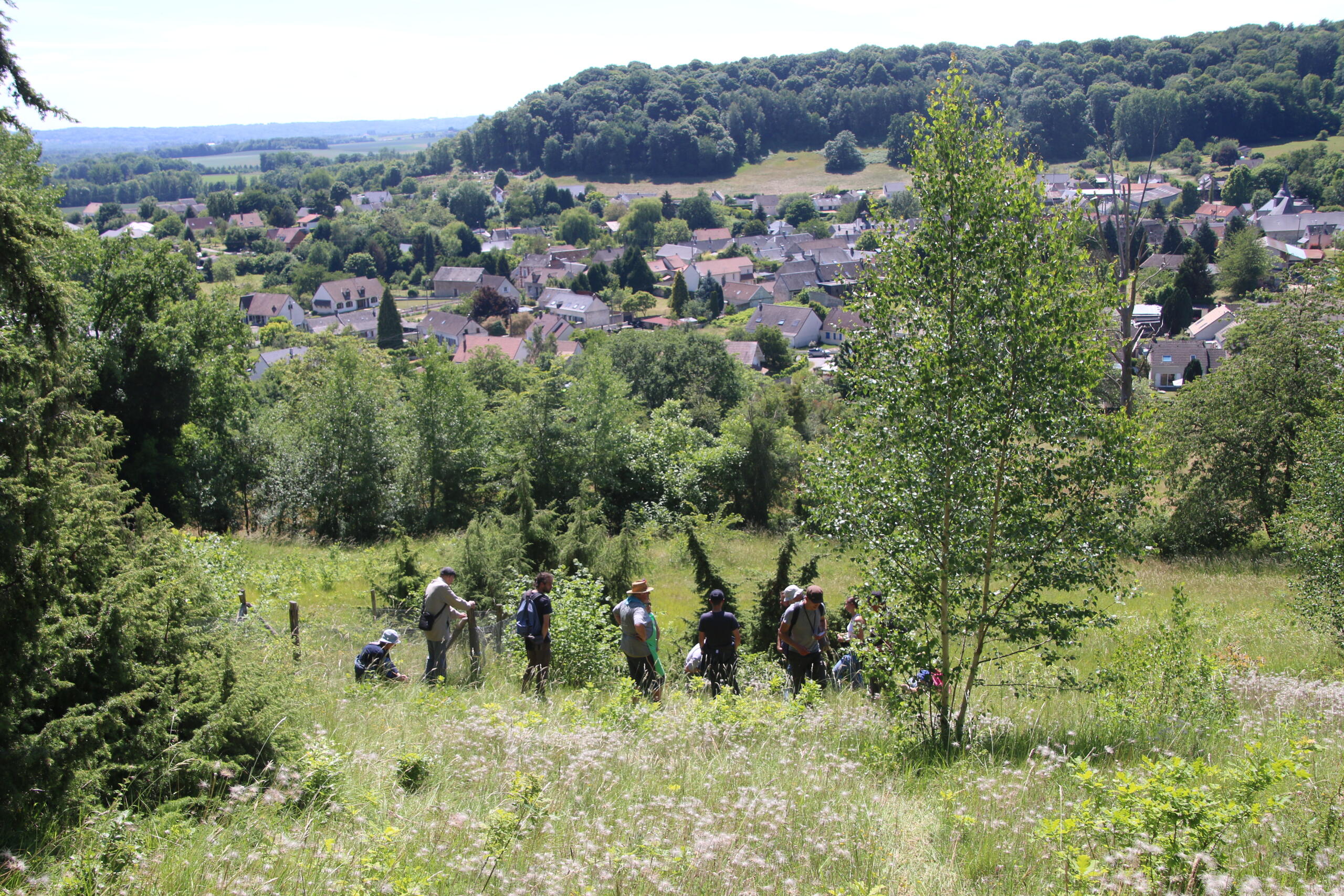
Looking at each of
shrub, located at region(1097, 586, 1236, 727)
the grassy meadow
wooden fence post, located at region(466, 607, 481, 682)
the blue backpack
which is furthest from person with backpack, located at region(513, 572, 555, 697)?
shrub, located at region(1097, 586, 1236, 727)

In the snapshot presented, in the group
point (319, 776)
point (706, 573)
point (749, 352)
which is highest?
point (319, 776)

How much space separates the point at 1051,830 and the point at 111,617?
516cm

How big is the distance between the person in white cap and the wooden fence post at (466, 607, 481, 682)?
675 mm

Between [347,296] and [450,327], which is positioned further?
[347,296]

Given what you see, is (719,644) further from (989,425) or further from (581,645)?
(989,425)

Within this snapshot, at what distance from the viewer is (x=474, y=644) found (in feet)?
29.8

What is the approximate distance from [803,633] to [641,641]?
165 cm

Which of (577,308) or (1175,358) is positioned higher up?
(577,308)

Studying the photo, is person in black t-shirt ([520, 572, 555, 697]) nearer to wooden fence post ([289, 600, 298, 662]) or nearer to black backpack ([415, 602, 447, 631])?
black backpack ([415, 602, 447, 631])

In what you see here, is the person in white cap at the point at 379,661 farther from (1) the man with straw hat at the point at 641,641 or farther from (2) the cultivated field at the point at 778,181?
(2) the cultivated field at the point at 778,181

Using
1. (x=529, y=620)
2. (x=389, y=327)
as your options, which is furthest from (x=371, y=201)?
(x=529, y=620)

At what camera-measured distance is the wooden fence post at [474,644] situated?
8.94m

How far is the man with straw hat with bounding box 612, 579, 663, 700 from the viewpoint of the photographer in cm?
823

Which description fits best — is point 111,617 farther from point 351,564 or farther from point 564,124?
point 564,124
